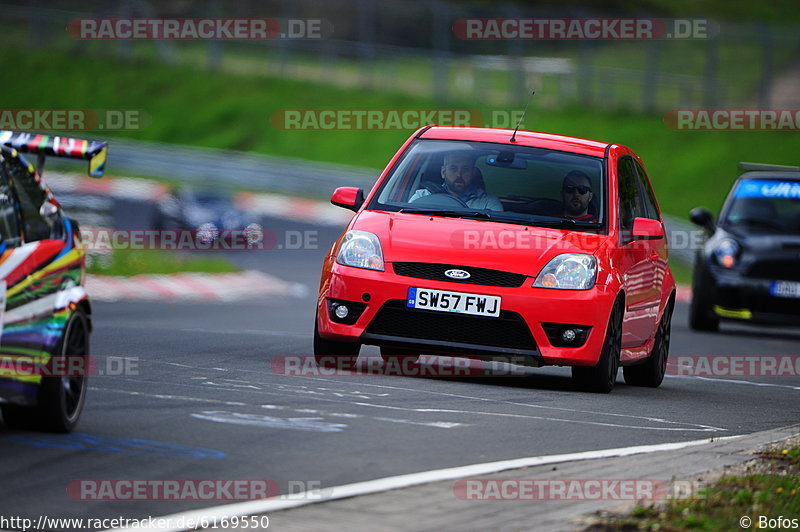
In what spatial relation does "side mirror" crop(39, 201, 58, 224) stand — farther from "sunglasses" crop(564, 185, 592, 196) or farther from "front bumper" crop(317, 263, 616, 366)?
"sunglasses" crop(564, 185, 592, 196)

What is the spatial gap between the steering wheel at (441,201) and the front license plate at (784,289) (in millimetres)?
8595

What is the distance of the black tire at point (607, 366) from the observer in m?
10.6

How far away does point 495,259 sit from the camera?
10.3m

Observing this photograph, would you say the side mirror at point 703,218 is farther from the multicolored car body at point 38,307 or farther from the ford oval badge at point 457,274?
the multicolored car body at point 38,307

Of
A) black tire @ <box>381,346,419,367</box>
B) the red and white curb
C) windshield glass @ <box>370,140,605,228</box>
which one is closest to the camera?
windshield glass @ <box>370,140,605,228</box>

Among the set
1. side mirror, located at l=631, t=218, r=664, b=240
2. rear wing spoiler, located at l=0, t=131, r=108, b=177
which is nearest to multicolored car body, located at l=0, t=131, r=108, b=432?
rear wing spoiler, located at l=0, t=131, r=108, b=177

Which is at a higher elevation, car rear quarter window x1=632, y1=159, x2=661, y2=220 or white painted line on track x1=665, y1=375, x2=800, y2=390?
car rear quarter window x1=632, y1=159, x2=661, y2=220

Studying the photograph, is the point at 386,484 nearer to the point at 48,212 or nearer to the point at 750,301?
the point at 48,212

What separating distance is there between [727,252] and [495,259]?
9.24 meters

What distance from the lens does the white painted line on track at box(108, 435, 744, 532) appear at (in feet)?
19.9

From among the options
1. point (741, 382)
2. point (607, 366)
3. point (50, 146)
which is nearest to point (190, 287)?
point (741, 382)

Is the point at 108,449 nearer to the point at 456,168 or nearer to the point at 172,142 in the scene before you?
the point at 456,168

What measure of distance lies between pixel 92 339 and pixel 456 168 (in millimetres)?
3374

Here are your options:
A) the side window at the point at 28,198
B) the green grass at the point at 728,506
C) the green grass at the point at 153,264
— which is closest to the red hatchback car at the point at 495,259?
the green grass at the point at 728,506
